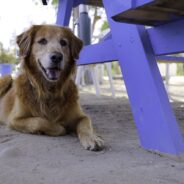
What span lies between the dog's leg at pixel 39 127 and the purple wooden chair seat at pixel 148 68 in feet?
2.03

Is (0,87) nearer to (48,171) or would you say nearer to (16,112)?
(16,112)

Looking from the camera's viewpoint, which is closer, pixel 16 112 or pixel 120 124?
pixel 16 112

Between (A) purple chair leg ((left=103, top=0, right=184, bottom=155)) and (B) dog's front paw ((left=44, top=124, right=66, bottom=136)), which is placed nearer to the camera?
(A) purple chair leg ((left=103, top=0, right=184, bottom=155))

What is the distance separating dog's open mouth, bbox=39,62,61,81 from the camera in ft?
8.12

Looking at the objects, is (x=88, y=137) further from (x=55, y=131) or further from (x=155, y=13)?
(x=155, y=13)

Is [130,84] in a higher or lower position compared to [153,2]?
lower

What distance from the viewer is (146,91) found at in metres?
1.89

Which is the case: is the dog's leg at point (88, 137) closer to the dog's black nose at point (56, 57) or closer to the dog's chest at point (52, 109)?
the dog's chest at point (52, 109)

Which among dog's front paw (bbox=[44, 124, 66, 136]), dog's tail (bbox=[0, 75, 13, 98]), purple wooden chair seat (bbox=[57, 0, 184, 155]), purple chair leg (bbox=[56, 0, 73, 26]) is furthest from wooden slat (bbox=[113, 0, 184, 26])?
dog's tail (bbox=[0, 75, 13, 98])

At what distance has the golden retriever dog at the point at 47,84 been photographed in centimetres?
243

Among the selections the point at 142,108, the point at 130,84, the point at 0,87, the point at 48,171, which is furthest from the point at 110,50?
the point at 0,87

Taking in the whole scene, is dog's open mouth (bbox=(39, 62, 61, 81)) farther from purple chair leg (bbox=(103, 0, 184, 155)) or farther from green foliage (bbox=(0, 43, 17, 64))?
green foliage (bbox=(0, 43, 17, 64))

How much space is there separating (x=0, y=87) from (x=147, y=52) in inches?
74.0

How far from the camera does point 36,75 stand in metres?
2.56
